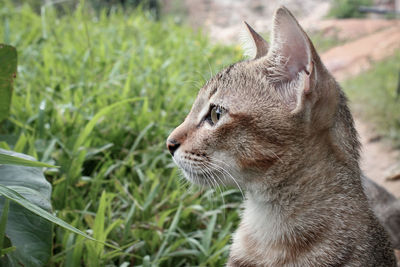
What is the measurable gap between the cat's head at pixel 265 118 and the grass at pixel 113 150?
1.31 ft

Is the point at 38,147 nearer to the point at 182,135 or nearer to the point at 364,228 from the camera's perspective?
the point at 182,135

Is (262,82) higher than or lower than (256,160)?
higher

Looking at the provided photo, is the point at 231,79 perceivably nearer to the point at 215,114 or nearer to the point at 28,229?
the point at 215,114

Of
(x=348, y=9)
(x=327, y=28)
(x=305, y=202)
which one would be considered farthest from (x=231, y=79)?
(x=348, y=9)

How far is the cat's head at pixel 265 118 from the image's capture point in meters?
1.94

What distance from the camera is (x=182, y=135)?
2195mm

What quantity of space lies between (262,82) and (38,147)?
1.52 metres

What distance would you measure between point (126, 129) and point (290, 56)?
1.75 meters

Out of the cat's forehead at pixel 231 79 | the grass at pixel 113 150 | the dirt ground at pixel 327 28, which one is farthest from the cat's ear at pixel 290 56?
the dirt ground at pixel 327 28

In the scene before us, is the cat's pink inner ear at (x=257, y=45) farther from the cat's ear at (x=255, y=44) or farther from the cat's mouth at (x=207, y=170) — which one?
the cat's mouth at (x=207, y=170)

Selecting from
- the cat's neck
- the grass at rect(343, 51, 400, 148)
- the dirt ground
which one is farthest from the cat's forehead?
the dirt ground

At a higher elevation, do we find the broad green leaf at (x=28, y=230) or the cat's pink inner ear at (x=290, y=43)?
the cat's pink inner ear at (x=290, y=43)

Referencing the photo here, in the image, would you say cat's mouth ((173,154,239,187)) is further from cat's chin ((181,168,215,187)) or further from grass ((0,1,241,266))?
grass ((0,1,241,266))

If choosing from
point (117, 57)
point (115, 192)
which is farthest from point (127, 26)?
point (115, 192)
